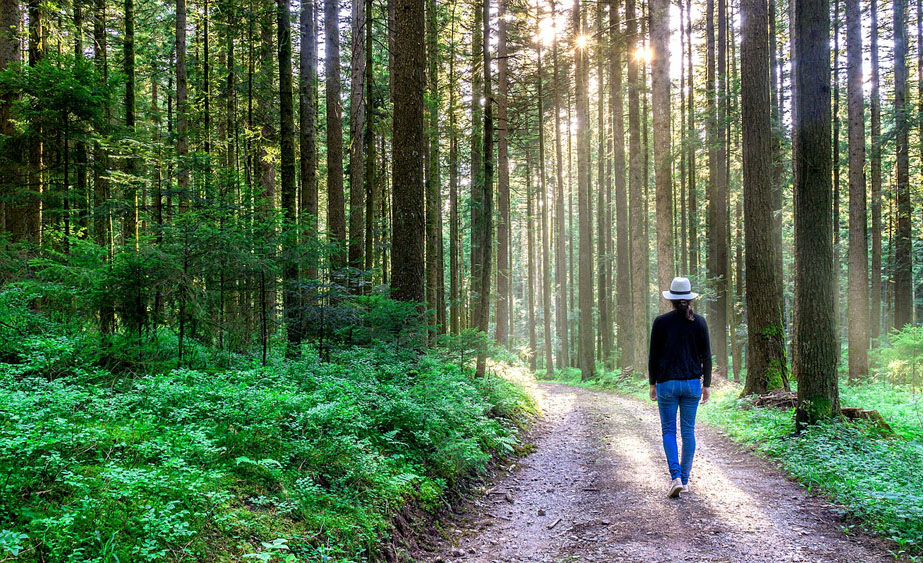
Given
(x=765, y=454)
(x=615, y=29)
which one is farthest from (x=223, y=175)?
(x=615, y=29)

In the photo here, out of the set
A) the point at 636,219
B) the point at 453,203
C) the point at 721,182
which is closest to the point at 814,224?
the point at 636,219

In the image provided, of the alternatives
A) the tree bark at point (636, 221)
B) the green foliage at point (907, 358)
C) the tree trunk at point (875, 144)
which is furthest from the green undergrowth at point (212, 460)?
the tree trunk at point (875, 144)

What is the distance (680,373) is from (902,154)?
21.7 meters

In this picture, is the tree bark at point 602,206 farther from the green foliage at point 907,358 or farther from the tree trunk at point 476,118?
the green foliage at point 907,358

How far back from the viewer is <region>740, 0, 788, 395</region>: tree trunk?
10.1 meters

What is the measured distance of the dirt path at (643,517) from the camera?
4.09 meters

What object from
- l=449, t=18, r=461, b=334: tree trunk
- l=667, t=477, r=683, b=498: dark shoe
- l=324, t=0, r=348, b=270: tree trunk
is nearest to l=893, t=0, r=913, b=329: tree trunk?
l=449, t=18, r=461, b=334: tree trunk

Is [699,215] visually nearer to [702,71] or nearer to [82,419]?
[702,71]

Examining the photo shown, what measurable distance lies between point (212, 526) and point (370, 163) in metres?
12.6

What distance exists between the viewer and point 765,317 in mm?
10320

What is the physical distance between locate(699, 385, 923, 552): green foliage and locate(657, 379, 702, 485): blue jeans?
1488 millimetres

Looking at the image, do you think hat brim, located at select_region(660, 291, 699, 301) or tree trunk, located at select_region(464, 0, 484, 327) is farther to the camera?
tree trunk, located at select_region(464, 0, 484, 327)

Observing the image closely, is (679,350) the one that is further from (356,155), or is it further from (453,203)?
(453,203)

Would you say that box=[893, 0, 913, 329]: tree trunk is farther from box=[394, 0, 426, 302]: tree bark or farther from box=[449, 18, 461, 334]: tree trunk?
box=[394, 0, 426, 302]: tree bark
